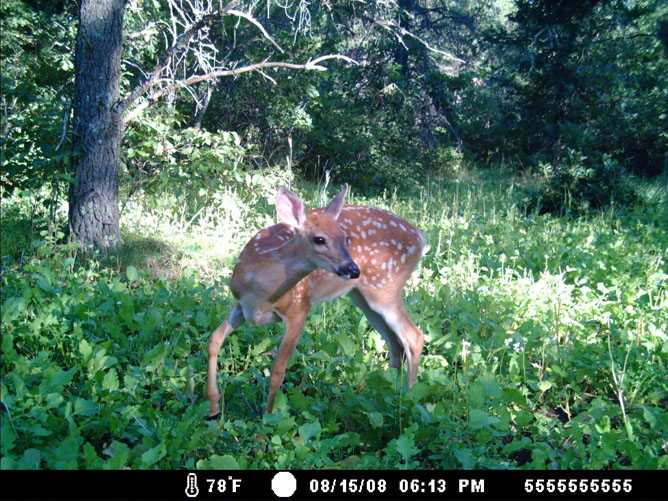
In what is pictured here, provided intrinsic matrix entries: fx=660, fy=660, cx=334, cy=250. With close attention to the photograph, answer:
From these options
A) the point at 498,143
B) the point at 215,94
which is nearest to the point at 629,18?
the point at 498,143

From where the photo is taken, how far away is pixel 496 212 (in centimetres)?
955

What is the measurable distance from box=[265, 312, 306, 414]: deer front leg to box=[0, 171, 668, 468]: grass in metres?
0.11

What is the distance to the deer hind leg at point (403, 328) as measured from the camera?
4.06 m

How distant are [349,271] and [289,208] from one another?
54 centimetres

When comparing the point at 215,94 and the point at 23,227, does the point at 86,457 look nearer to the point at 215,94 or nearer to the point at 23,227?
the point at 23,227

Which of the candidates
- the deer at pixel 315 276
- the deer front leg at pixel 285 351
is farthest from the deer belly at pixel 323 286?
the deer front leg at pixel 285 351

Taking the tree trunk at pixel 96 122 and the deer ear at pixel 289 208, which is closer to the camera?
the deer ear at pixel 289 208

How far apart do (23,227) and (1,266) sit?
63.7 inches
